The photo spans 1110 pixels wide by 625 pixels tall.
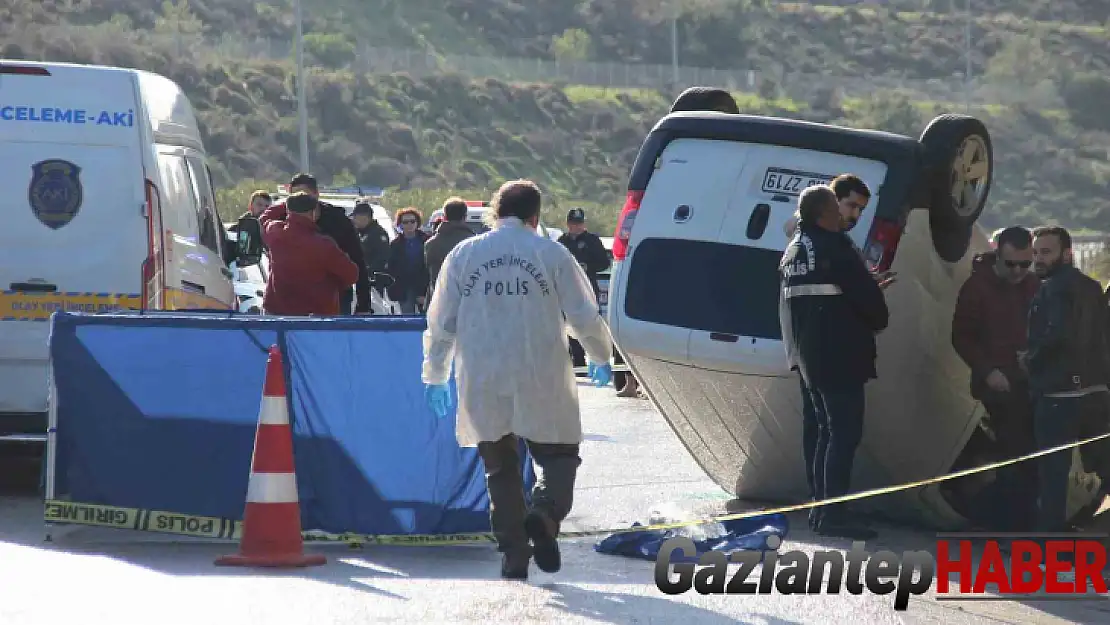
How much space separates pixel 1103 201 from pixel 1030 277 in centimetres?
7081

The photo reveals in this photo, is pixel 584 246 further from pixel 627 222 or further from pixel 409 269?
pixel 627 222

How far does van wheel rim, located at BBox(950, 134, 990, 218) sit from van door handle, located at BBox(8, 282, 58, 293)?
5.02m

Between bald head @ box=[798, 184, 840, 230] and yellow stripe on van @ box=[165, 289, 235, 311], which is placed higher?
bald head @ box=[798, 184, 840, 230]

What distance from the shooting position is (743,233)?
989cm

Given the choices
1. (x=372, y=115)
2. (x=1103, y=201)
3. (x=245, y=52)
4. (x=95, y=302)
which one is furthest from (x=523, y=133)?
(x=95, y=302)

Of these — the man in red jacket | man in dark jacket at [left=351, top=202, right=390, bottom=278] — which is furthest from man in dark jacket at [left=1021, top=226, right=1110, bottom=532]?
man in dark jacket at [left=351, top=202, right=390, bottom=278]

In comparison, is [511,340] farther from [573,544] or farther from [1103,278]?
[1103,278]

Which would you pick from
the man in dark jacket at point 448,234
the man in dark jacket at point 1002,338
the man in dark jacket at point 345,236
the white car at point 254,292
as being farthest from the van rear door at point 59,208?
the white car at point 254,292

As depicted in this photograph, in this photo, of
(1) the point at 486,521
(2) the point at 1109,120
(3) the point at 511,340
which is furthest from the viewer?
(2) the point at 1109,120

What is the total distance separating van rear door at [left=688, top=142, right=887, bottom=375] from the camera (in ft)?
32.2

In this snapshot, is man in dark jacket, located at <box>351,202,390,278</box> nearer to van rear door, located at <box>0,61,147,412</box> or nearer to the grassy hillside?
van rear door, located at <box>0,61,147,412</box>

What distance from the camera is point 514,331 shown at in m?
8.50

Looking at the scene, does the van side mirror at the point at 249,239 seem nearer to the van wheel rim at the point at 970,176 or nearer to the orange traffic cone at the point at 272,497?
the orange traffic cone at the point at 272,497

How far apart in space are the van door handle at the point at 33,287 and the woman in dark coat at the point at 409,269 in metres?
8.96
